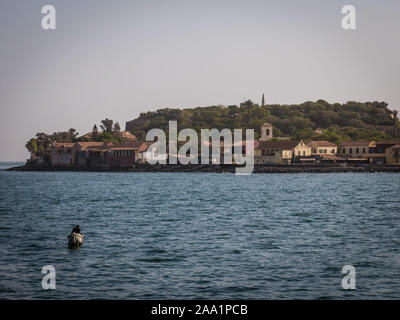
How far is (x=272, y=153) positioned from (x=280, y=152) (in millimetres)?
1876

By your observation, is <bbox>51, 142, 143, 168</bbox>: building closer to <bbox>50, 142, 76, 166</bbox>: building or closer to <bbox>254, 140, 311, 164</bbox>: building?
<bbox>50, 142, 76, 166</bbox>: building

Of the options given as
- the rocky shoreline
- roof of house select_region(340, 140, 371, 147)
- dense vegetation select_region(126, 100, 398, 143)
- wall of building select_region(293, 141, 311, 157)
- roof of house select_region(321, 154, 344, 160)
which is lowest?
the rocky shoreline

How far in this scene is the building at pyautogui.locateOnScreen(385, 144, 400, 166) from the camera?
105 m

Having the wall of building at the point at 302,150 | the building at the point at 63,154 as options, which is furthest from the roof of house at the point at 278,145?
the building at the point at 63,154

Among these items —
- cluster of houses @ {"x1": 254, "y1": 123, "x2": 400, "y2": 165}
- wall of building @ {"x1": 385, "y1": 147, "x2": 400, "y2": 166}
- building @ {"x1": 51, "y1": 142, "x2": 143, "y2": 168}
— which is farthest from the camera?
building @ {"x1": 51, "y1": 142, "x2": 143, "y2": 168}

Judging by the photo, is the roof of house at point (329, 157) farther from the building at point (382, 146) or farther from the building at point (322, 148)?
the building at point (382, 146)

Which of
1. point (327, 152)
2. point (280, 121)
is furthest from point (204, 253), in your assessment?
point (280, 121)

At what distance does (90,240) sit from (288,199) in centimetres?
2697

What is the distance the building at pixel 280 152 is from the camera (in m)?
112

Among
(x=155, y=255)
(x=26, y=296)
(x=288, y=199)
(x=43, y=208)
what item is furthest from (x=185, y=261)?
(x=288, y=199)

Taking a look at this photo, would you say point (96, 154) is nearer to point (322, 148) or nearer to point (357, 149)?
point (322, 148)

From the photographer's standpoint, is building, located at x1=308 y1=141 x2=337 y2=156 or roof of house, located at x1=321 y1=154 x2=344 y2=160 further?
building, located at x1=308 y1=141 x2=337 y2=156

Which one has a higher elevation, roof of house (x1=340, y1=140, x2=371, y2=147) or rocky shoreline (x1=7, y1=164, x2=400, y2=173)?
roof of house (x1=340, y1=140, x2=371, y2=147)

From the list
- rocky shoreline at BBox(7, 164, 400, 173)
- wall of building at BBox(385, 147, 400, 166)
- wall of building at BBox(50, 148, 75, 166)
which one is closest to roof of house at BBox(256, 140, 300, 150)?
rocky shoreline at BBox(7, 164, 400, 173)
